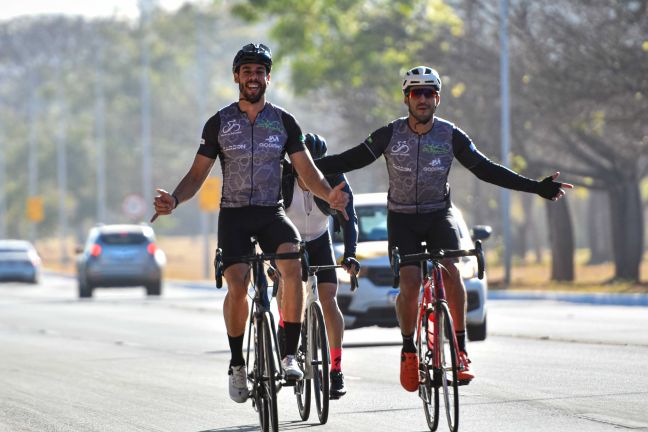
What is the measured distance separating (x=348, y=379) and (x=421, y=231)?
3648mm

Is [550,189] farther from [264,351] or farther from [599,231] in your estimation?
[599,231]

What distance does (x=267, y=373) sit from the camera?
30.3ft

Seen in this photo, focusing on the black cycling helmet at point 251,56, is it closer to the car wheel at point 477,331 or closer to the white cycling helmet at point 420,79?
the white cycling helmet at point 420,79

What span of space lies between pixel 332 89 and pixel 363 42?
139 inches

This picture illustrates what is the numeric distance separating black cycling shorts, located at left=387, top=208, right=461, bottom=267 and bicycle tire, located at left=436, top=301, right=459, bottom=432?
0.72m

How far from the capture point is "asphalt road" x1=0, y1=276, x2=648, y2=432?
35.2 feet

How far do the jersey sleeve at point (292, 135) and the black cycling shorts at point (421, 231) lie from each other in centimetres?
81

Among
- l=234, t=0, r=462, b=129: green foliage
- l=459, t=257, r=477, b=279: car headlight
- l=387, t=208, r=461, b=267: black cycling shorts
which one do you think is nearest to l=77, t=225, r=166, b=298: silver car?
l=234, t=0, r=462, b=129: green foliage

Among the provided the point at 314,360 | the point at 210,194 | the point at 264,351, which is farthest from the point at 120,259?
the point at 264,351

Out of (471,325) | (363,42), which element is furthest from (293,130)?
(363,42)

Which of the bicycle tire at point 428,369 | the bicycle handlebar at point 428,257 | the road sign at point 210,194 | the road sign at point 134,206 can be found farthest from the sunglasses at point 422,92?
the road sign at point 134,206

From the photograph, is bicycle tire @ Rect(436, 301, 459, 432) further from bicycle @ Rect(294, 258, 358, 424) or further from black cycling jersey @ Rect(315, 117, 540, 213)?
black cycling jersey @ Rect(315, 117, 540, 213)

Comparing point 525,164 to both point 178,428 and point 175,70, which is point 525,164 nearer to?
point 178,428

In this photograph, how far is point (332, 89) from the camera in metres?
48.6
